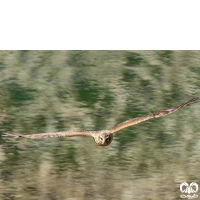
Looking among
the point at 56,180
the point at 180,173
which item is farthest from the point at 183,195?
the point at 56,180

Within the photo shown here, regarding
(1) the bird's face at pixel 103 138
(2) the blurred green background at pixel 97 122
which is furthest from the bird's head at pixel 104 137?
(2) the blurred green background at pixel 97 122

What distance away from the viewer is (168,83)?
40.2 feet

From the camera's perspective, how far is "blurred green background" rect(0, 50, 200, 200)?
9469 millimetres

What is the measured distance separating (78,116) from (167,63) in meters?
3.27

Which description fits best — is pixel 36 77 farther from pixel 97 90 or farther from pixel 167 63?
pixel 167 63

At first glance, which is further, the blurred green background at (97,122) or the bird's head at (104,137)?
the blurred green background at (97,122)

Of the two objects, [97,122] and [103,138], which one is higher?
[97,122]

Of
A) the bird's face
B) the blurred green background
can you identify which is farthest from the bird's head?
the blurred green background

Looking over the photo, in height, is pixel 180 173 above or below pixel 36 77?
below

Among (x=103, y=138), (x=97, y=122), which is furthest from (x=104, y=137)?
(x=97, y=122)

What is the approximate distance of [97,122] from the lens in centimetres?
1088

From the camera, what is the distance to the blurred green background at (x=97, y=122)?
9.47 meters

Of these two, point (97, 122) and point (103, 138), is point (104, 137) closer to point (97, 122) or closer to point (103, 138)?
point (103, 138)

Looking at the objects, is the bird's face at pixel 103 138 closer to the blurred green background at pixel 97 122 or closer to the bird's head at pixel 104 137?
the bird's head at pixel 104 137
